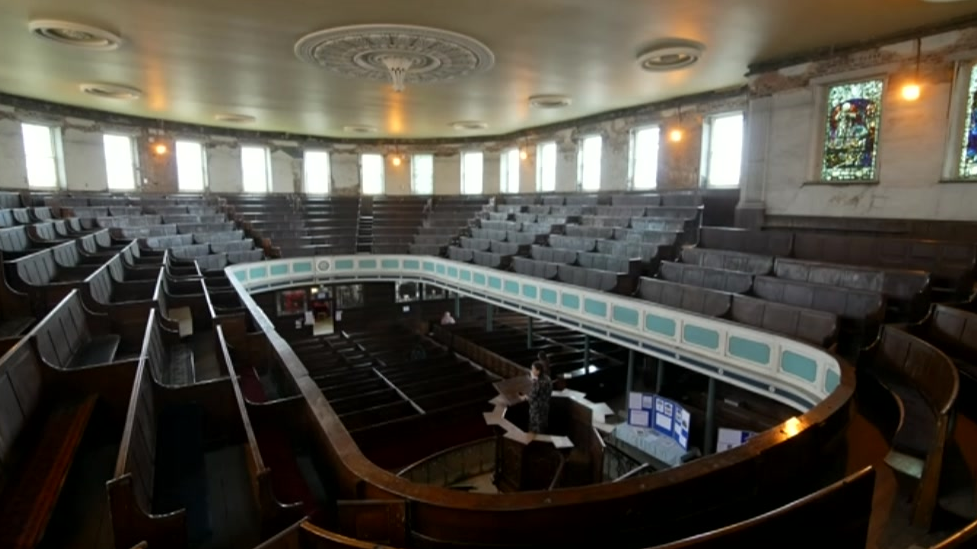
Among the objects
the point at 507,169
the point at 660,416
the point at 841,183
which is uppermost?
the point at 507,169

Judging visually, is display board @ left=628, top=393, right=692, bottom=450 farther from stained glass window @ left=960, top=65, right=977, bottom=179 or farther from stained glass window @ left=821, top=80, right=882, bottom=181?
stained glass window @ left=960, top=65, right=977, bottom=179

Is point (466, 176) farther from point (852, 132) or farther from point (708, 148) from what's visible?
point (852, 132)

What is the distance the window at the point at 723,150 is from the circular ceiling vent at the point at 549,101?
293 centimetres

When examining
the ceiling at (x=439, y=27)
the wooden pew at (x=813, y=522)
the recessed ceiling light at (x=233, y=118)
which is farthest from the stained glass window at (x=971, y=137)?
the recessed ceiling light at (x=233, y=118)

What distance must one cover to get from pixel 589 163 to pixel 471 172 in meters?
5.28

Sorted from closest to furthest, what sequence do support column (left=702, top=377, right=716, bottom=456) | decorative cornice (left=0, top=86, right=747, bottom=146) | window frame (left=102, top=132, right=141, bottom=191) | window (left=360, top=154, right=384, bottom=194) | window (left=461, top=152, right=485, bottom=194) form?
1. support column (left=702, top=377, right=716, bottom=456)
2. decorative cornice (left=0, top=86, right=747, bottom=146)
3. window frame (left=102, top=132, right=141, bottom=191)
4. window (left=461, top=152, right=485, bottom=194)
5. window (left=360, top=154, right=384, bottom=194)

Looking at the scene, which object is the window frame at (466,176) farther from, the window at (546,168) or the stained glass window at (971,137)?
the stained glass window at (971,137)

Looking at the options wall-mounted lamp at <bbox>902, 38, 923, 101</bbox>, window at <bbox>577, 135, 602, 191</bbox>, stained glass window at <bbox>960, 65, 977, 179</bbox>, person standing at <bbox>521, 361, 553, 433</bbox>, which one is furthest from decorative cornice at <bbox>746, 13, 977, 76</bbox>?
person standing at <bbox>521, 361, 553, 433</bbox>

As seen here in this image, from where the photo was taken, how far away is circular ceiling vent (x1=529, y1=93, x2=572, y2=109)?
31.5 feet

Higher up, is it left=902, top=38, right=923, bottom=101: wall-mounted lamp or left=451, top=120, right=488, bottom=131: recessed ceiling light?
left=451, top=120, right=488, bottom=131: recessed ceiling light

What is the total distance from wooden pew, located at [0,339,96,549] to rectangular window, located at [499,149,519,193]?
13794 mm

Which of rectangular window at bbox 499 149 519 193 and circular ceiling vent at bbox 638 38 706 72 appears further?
rectangular window at bbox 499 149 519 193

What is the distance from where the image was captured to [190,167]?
13875 mm

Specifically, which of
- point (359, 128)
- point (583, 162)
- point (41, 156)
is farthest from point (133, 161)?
point (583, 162)
